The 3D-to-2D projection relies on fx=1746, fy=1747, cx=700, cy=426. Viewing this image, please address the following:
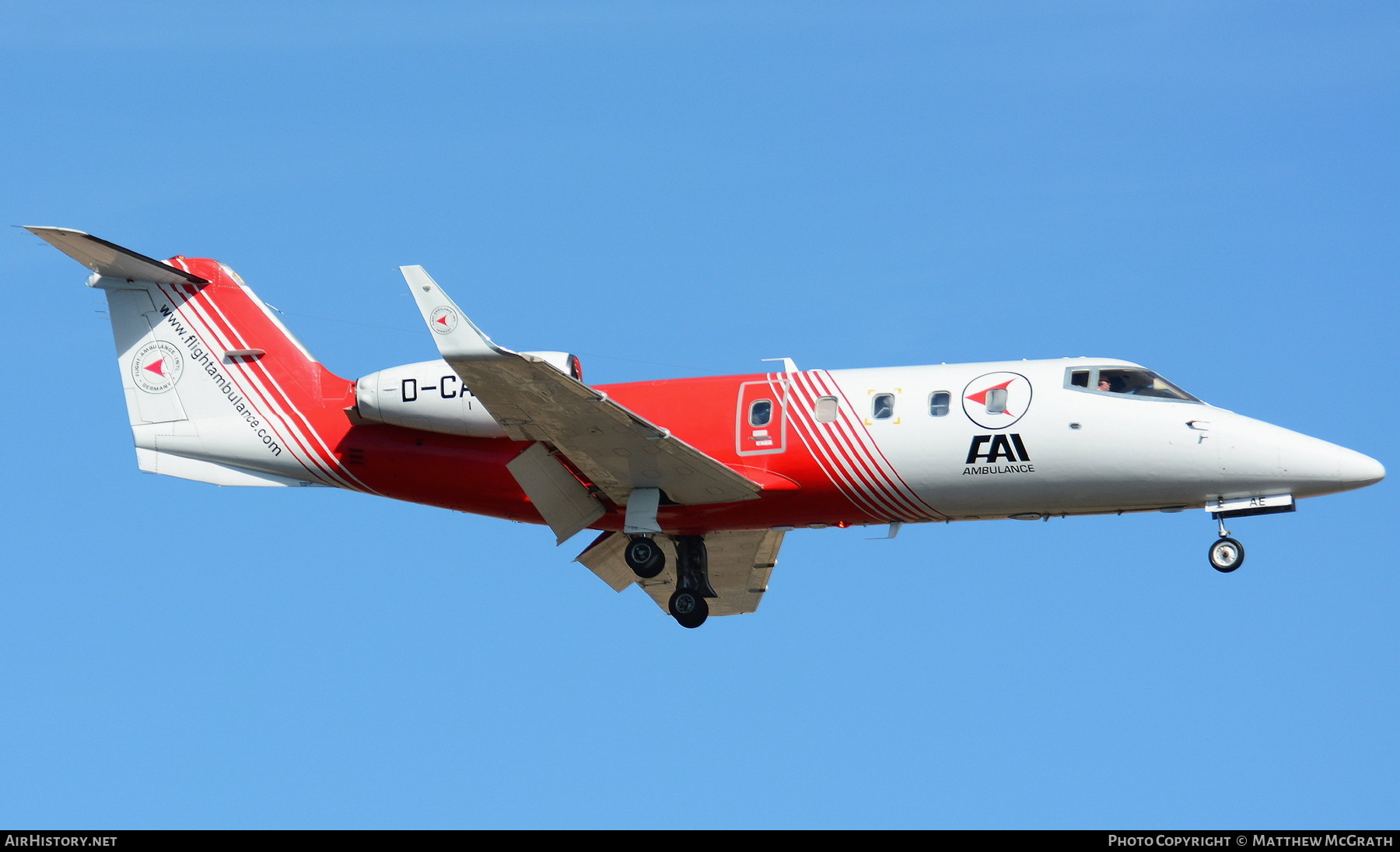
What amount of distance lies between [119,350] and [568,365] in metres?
8.05

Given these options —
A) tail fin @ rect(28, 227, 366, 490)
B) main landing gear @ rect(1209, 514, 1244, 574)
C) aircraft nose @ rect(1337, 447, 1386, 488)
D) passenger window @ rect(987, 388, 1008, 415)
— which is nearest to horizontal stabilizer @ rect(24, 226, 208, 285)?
tail fin @ rect(28, 227, 366, 490)

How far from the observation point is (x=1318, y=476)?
23.3m

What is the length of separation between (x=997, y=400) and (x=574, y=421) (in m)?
5.82

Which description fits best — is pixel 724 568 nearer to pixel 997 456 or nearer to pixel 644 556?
pixel 644 556

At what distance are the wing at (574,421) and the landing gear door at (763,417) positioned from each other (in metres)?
0.63

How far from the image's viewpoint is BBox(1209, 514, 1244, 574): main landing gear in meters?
23.6

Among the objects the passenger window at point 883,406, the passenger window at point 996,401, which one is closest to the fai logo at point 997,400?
the passenger window at point 996,401

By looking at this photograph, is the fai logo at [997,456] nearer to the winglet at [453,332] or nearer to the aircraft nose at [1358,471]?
the aircraft nose at [1358,471]

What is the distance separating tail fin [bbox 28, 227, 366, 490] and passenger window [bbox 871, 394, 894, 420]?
7.86 metres

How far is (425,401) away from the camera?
2514 centimetres

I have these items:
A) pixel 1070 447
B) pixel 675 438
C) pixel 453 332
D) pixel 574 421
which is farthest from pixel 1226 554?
pixel 453 332
